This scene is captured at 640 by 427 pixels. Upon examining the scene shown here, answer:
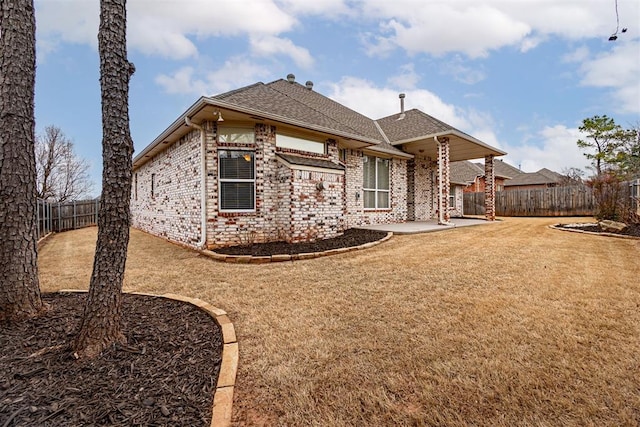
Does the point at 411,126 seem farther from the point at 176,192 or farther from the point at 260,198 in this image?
the point at 176,192

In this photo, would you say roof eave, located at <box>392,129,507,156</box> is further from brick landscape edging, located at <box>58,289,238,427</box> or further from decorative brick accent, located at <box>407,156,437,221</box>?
brick landscape edging, located at <box>58,289,238,427</box>

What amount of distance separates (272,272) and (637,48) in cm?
843

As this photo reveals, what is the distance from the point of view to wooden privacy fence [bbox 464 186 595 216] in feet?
55.8

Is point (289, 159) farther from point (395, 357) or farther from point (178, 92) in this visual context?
point (178, 92)

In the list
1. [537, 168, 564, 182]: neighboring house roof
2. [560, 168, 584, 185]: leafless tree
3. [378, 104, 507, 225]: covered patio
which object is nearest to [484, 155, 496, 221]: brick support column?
[378, 104, 507, 225]: covered patio

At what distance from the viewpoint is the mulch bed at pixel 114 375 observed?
1.52 meters

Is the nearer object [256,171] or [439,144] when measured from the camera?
[256,171]

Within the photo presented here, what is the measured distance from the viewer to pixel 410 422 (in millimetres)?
1484

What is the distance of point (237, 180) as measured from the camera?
22.8 ft

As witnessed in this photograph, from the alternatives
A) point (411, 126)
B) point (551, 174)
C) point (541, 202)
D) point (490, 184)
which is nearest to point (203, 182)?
point (411, 126)

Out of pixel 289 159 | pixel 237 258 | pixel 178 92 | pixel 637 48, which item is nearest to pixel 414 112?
pixel 637 48

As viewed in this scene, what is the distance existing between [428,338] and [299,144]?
21.0 feet

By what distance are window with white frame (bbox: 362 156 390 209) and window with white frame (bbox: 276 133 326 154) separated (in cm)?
307

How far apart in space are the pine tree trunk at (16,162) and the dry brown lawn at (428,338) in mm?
1319
